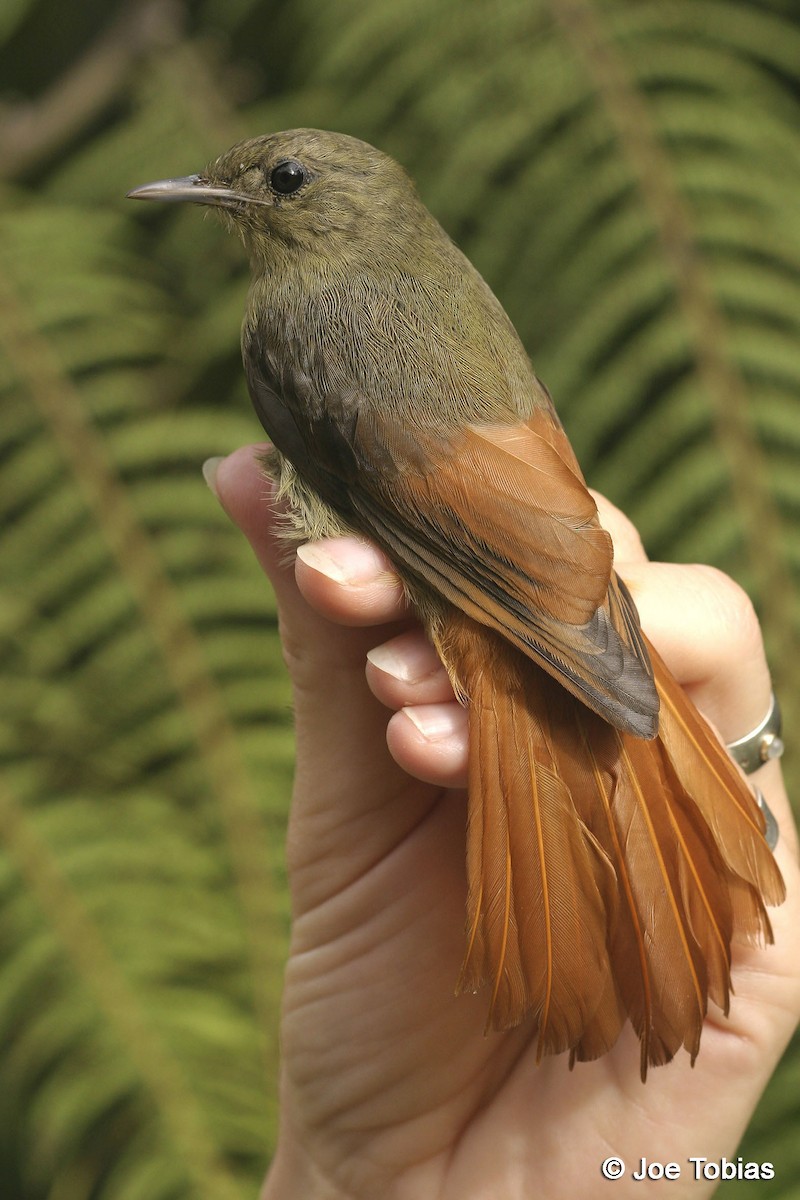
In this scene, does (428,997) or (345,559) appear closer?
(345,559)

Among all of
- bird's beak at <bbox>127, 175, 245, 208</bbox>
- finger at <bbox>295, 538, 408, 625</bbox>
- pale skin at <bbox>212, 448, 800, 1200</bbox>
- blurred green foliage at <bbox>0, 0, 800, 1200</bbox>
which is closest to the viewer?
finger at <bbox>295, 538, 408, 625</bbox>

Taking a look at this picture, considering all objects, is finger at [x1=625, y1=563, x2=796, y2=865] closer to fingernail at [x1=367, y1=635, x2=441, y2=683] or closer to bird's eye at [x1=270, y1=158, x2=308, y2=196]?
fingernail at [x1=367, y1=635, x2=441, y2=683]

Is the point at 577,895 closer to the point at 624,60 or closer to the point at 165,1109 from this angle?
the point at 165,1109

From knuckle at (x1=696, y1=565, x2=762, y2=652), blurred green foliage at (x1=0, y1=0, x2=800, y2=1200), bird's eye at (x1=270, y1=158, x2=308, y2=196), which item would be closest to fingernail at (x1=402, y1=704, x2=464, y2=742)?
knuckle at (x1=696, y1=565, x2=762, y2=652)

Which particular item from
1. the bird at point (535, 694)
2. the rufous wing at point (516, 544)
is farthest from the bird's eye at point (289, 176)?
the rufous wing at point (516, 544)

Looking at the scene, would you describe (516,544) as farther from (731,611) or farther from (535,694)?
(731,611)

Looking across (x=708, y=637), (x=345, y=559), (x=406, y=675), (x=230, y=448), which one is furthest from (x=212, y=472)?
(x=230, y=448)
